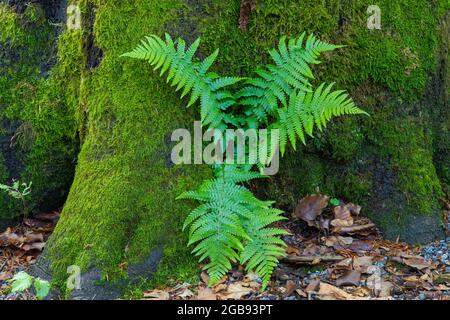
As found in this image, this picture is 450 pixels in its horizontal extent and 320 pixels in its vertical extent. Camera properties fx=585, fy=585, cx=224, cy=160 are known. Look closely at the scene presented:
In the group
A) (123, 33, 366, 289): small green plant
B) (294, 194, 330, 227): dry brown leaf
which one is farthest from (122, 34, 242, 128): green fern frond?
(294, 194, 330, 227): dry brown leaf

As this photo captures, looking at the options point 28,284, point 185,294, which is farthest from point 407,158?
point 28,284

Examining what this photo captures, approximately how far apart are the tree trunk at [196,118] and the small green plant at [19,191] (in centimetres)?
71

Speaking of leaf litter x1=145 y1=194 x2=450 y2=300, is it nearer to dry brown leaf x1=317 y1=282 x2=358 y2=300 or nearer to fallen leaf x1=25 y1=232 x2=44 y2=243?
dry brown leaf x1=317 y1=282 x2=358 y2=300

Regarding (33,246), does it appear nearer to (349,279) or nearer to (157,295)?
(157,295)

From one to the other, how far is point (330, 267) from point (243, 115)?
4.41 feet

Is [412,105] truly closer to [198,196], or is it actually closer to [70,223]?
[198,196]

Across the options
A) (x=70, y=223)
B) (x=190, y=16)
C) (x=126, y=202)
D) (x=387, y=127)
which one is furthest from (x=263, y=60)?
(x=70, y=223)

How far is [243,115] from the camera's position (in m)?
4.62

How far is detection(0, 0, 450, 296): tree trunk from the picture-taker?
439cm

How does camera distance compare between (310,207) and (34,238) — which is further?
(34,238)

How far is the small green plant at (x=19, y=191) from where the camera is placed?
5.12m

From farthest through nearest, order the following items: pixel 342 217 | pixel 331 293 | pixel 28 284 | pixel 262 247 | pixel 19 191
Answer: pixel 19 191, pixel 342 217, pixel 262 247, pixel 331 293, pixel 28 284

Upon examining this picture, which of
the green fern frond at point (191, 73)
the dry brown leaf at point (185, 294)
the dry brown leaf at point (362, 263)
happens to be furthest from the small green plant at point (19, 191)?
the dry brown leaf at point (362, 263)

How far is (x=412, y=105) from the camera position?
16.3 feet
